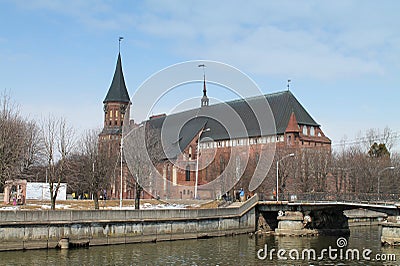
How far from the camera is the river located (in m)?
39.1

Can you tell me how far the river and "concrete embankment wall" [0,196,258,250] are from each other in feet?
4.02

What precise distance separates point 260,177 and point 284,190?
6047 mm

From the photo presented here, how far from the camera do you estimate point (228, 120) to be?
407 ft

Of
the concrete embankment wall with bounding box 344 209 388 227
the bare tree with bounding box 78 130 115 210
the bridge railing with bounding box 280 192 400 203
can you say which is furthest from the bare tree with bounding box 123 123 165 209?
the concrete embankment wall with bounding box 344 209 388 227

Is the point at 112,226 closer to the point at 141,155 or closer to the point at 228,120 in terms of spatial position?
the point at 141,155

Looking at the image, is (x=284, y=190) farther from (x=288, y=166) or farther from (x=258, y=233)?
(x=258, y=233)

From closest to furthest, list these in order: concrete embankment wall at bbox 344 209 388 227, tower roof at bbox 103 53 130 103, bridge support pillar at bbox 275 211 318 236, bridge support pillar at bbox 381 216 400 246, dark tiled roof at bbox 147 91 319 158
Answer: bridge support pillar at bbox 381 216 400 246
bridge support pillar at bbox 275 211 318 236
concrete embankment wall at bbox 344 209 388 227
dark tiled roof at bbox 147 91 319 158
tower roof at bbox 103 53 130 103

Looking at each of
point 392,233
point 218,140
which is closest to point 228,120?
point 218,140

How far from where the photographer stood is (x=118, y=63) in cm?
13912

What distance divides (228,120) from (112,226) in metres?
78.0

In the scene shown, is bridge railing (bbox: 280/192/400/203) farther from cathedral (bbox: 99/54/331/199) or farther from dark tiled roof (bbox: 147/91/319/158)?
dark tiled roof (bbox: 147/91/319/158)

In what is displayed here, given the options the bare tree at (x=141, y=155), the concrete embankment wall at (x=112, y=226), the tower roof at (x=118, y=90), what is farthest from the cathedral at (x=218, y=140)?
the concrete embankment wall at (x=112, y=226)

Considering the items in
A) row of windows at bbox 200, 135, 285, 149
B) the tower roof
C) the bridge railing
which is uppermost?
the tower roof

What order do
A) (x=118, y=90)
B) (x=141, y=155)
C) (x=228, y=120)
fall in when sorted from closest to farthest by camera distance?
(x=141, y=155)
(x=228, y=120)
(x=118, y=90)
